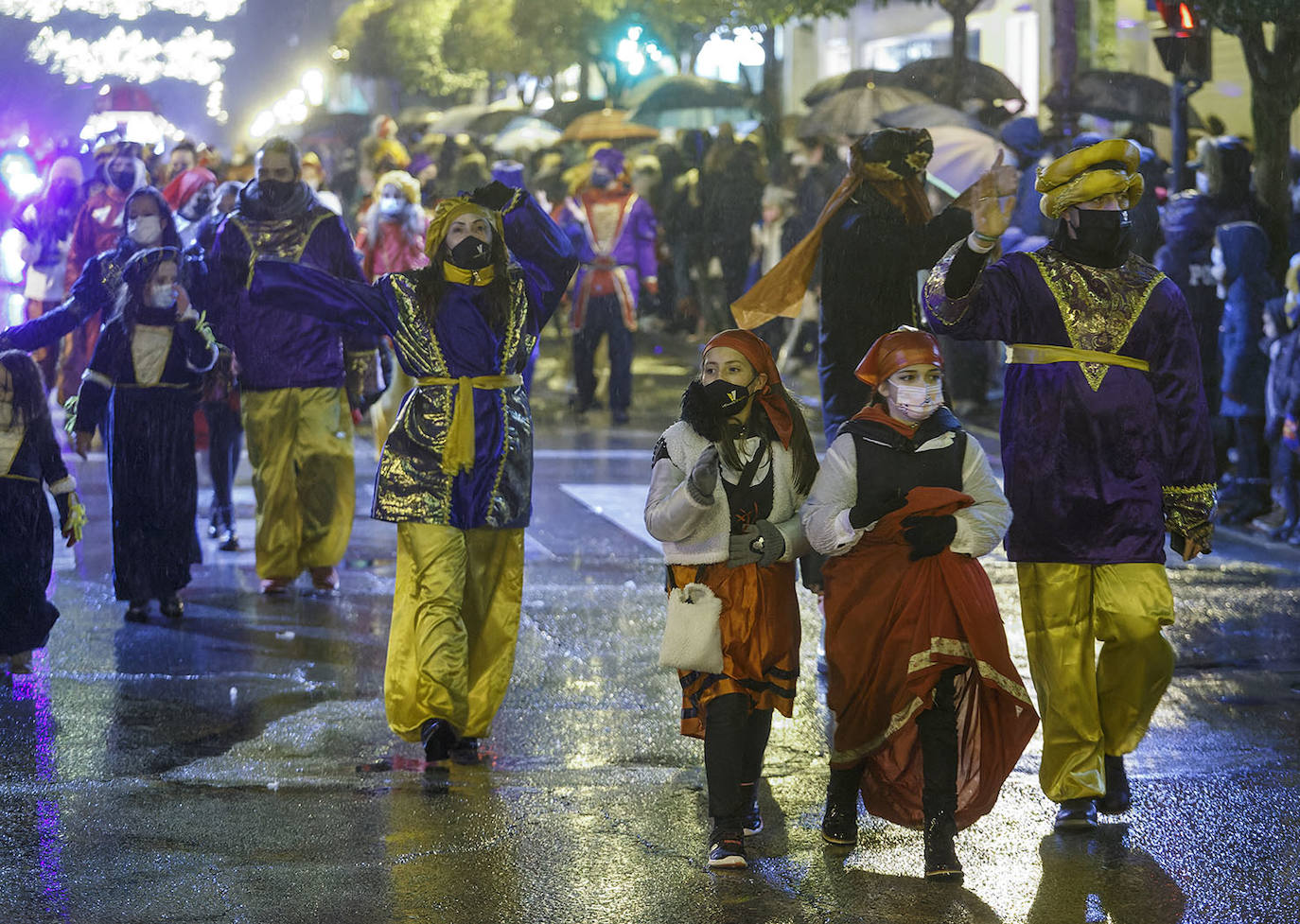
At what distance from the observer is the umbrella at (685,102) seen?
2784 cm

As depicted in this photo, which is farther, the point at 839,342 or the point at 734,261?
the point at 734,261

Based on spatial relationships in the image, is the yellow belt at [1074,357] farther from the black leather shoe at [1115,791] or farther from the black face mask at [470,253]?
the black face mask at [470,253]

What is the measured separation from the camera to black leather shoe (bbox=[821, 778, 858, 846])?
5.89 m

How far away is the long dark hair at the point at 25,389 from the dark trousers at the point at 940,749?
4.17m

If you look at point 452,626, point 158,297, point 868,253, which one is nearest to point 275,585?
point 158,297

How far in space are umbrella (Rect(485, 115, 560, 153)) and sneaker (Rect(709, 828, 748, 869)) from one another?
81.1ft

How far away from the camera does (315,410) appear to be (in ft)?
32.3

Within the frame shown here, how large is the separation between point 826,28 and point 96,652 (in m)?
33.8

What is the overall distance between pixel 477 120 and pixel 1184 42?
889 inches

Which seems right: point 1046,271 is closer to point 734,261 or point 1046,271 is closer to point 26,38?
point 734,261

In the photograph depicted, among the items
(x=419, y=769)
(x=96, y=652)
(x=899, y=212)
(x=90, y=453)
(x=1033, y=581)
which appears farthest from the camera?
(x=90, y=453)

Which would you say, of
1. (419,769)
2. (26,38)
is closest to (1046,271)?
(419,769)

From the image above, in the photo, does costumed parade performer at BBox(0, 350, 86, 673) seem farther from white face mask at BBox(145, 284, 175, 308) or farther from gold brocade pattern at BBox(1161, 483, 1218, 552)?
gold brocade pattern at BBox(1161, 483, 1218, 552)

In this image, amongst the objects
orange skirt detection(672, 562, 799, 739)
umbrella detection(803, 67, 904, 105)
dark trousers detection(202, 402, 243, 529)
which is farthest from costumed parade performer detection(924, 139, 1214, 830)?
umbrella detection(803, 67, 904, 105)
